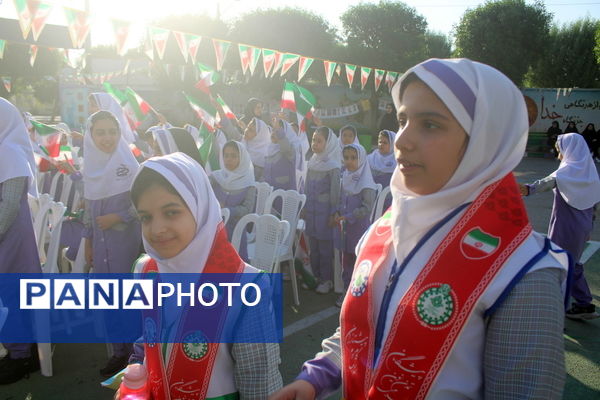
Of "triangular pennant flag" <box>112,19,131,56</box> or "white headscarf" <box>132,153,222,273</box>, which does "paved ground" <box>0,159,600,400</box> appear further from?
"triangular pennant flag" <box>112,19,131,56</box>

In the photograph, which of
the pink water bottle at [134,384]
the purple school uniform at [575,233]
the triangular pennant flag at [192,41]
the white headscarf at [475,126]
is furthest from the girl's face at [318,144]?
the white headscarf at [475,126]

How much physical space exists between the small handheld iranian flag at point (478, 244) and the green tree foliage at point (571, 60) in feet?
103

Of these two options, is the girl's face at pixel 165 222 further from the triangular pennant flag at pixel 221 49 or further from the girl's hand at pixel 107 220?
the triangular pennant flag at pixel 221 49

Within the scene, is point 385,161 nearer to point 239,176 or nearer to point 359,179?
point 359,179

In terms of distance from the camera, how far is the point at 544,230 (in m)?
7.46

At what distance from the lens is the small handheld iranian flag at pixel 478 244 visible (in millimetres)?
1078

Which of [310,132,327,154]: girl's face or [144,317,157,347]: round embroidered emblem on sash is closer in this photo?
[144,317,157,347]: round embroidered emblem on sash

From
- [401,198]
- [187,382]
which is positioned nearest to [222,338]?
[187,382]

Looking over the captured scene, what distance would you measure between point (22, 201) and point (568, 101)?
71.6ft

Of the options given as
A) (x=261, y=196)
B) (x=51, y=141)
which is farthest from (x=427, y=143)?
(x=51, y=141)

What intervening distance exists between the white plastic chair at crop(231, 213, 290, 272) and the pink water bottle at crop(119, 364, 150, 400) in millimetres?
2476

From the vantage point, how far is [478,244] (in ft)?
3.59

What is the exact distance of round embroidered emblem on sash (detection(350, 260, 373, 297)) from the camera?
50.3 inches

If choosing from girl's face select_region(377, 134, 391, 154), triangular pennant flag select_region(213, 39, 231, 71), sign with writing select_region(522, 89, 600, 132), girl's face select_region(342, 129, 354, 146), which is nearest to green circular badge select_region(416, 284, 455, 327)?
girl's face select_region(377, 134, 391, 154)
